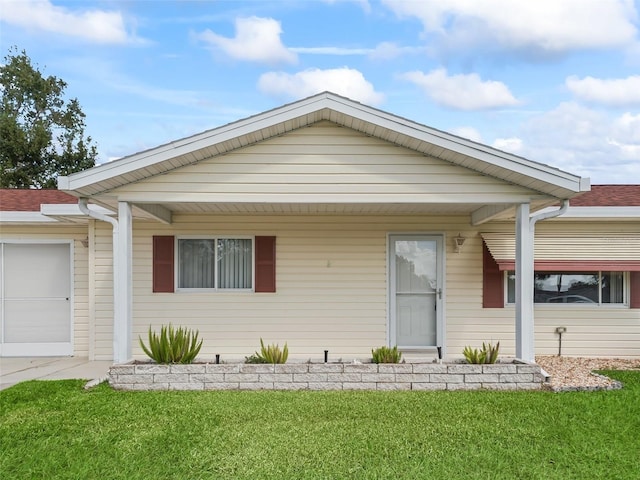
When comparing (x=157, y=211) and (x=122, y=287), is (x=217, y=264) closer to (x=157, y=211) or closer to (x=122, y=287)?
(x=157, y=211)

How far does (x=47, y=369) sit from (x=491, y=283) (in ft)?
26.0

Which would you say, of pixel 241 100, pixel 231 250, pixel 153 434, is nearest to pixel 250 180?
pixel 231 250

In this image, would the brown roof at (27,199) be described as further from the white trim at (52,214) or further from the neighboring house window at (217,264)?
the neighboring house window at (217,264)

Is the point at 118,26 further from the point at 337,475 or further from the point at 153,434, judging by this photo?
the point at 337,475

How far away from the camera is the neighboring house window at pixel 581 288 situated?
10.1 m

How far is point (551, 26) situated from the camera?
1281 cm

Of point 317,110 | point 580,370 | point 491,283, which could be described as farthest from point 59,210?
point 580,370

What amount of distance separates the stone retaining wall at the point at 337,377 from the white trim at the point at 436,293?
2.53 m

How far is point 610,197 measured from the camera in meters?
10.5

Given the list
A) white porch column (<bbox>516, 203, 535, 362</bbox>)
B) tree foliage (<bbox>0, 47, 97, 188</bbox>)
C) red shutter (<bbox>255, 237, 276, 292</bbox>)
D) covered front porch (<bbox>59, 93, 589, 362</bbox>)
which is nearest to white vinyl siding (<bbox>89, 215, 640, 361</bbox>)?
covered front porch (<bbox>59, 93, 589, 362</bbox>)

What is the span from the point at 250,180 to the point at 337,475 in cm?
427

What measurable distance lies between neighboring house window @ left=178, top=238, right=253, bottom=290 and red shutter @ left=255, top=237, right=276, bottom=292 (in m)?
0.20

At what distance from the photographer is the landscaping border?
23.9 ft

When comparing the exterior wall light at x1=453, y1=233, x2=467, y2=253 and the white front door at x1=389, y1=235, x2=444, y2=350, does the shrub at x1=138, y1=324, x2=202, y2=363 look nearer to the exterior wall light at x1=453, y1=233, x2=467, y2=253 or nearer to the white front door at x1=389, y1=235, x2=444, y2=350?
the white front door at x1=389, y1=235, x2=444, y2=350
